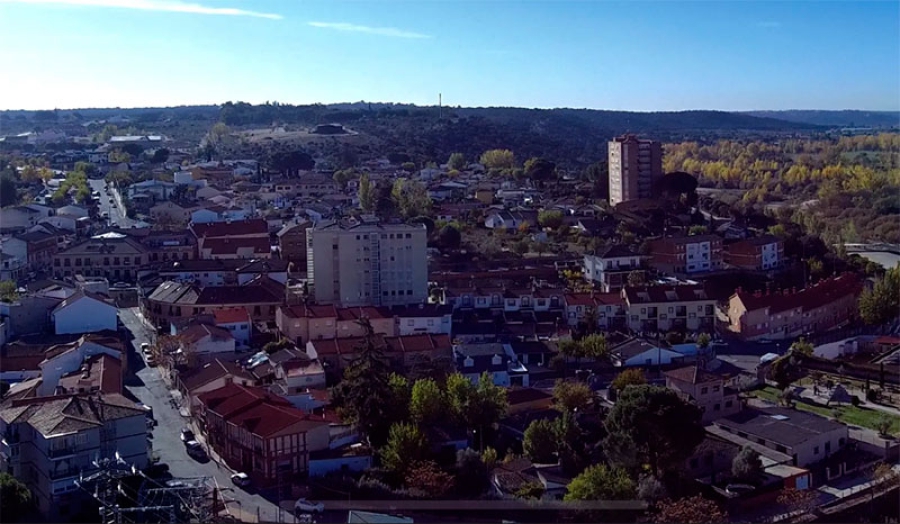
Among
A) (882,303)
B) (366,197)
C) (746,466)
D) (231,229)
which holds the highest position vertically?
(366,197)

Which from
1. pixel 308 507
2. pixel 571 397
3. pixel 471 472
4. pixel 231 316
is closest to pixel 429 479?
pixel 471 472

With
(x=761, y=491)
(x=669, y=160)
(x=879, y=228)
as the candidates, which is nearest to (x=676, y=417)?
(x=761, y=491)

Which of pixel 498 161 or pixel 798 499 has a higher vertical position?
pixel 498 161

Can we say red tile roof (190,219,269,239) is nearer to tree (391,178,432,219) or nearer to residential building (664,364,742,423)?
tree (391,178,432,219)

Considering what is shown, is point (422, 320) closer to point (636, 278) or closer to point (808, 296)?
point (636, 278)

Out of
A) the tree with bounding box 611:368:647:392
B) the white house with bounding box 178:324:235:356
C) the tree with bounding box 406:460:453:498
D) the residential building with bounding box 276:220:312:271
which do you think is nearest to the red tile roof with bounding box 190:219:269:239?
the residential building with bounding box 276:220:312:271

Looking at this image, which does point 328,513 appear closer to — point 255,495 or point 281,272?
point 255,495
